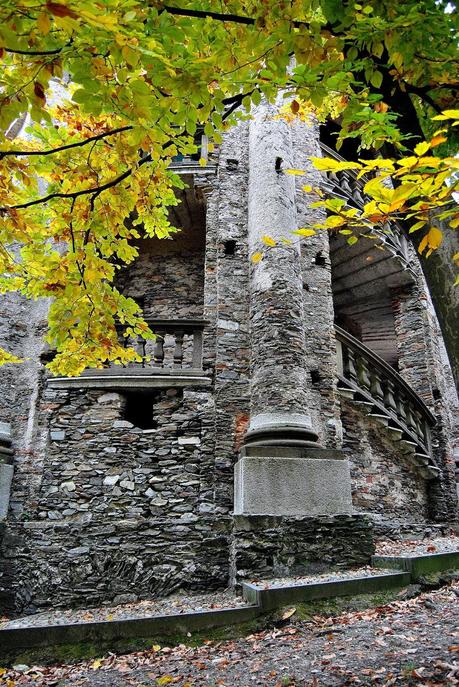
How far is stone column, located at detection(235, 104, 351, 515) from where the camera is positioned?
5195mm

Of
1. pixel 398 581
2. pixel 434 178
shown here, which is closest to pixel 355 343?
pixel 398 581

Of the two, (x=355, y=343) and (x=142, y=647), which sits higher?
(x=355, y=343)

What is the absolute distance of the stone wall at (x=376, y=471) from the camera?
7.20 metres

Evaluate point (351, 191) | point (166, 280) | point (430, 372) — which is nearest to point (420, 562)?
point (430, 372)

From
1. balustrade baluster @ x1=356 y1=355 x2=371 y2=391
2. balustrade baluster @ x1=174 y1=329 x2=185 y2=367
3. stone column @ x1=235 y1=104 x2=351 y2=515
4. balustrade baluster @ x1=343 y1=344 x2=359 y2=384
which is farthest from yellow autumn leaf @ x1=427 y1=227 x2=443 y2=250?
balustrade baluster @ x1=356 y1=355 x2=371 y2=391

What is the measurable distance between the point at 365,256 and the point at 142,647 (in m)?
8.57

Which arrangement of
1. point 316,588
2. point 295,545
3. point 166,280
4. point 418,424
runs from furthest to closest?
1. point 166,280
2. point 418,424
3. point 295,545
4. point 316,588

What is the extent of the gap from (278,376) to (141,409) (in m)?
2.33

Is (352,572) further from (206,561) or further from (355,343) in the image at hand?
(355,343)

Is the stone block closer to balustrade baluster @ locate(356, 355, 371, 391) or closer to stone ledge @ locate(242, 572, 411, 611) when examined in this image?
stone ledge @ locate(242, 572, 411, 611)

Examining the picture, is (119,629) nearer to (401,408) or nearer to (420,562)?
(420,562)

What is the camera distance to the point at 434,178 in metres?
2.07

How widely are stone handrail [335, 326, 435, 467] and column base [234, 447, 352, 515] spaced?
82.3 inches

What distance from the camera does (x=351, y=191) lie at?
950 centimetres
